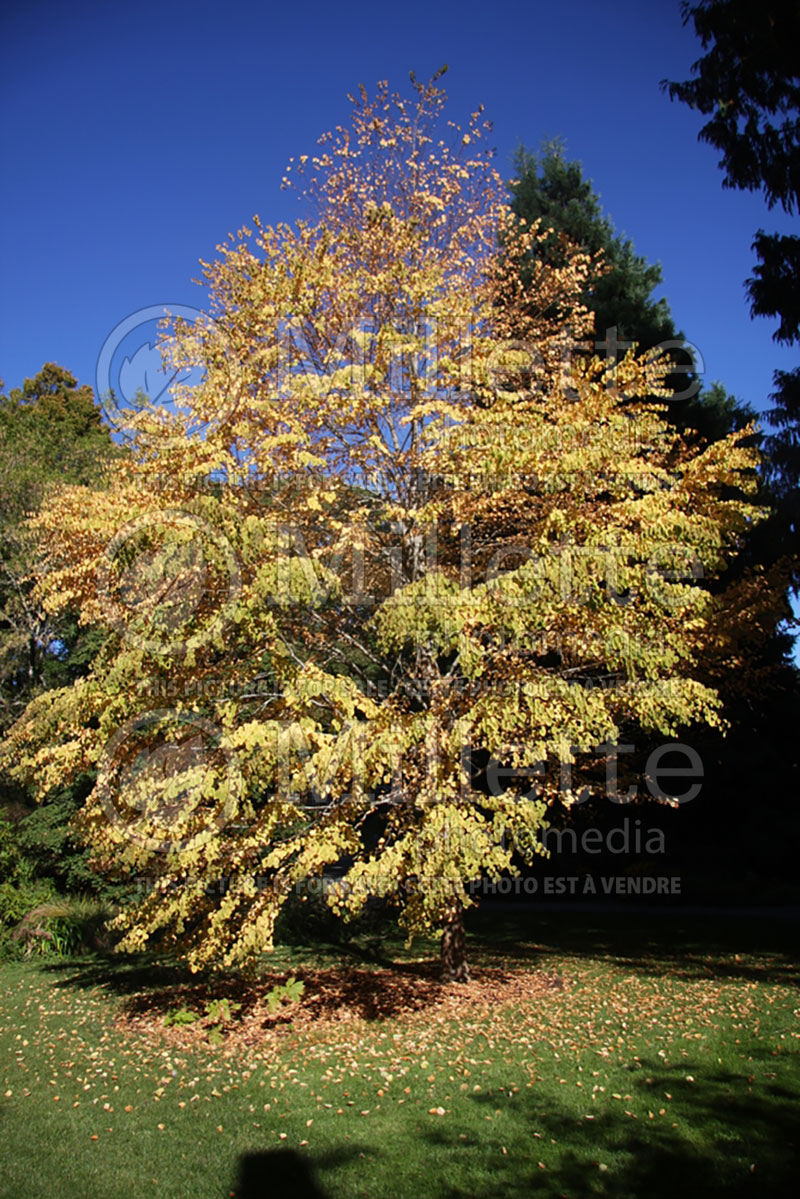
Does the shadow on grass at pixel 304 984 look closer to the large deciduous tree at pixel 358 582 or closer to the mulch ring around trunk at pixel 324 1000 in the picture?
the mulch ring around trunk at pixel 324 1000

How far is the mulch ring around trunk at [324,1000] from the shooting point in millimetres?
6920

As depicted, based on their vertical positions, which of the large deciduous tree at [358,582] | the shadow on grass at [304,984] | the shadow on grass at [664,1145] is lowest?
the shadow on grass at [304,984]

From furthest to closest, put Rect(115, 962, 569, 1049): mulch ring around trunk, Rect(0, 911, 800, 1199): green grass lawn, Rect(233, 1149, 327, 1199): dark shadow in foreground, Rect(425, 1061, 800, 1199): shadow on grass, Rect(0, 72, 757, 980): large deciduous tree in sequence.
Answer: Rect(115, 962, 569, 1049): mulch ring around trunk → Rect(0, 72, 757, 980): large deciduous tree → Rect(0, 911, 800, 1199): green grass lawn → Rect(233, 1149, 327, 1199): dark shadow in foreground → Rect(425, 1061, 800, 1199): shadow on grass

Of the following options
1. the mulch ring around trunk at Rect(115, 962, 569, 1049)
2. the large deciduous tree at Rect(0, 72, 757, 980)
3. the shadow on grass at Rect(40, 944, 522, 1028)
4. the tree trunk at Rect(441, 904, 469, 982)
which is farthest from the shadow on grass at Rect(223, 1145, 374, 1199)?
the tree trunk at Rect(441, 904, 469, 982)

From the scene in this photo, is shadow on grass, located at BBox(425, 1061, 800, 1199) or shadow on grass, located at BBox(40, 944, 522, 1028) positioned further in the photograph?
shadow on grass, located at BBox(40, 944, 522, 1028)

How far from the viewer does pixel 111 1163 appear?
4336 mm

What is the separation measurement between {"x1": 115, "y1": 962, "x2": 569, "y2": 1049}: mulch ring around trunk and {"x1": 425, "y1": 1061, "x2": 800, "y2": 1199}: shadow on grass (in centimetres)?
239

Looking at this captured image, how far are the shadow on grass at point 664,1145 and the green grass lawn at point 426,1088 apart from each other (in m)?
0.01

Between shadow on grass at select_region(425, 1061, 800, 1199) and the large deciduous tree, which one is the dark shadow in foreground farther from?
the large deciduous tree

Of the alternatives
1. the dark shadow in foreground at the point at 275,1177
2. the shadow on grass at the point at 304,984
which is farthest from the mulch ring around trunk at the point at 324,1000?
the dark shadow in foreground at the point at 275,1177

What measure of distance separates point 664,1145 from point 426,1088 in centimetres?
171

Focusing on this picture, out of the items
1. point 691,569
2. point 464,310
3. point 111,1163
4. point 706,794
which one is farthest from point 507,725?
point 706,794

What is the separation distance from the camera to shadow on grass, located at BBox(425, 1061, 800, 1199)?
3.70 meters

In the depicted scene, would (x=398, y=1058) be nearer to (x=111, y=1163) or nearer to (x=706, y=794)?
(x=111, y=1163)
